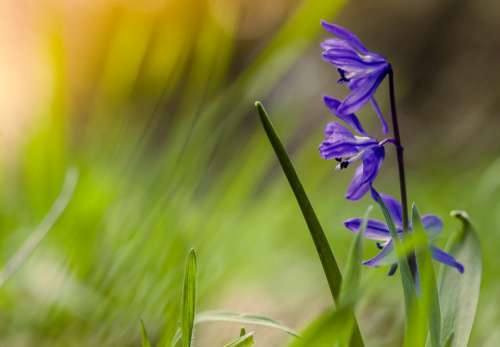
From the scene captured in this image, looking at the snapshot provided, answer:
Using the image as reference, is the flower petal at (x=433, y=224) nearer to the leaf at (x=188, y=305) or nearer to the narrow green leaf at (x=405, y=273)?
the narrow green leaf at (x=405, y=273)

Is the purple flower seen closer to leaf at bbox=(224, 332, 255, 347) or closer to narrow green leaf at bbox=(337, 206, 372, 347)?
narrow green leaf at bbox=(337, 206, 372, 347)

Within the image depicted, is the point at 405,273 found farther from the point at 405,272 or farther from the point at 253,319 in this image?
the point at 253,319

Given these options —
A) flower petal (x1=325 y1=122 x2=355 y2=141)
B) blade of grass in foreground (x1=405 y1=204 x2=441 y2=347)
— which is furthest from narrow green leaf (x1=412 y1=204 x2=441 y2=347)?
flower petal (x1=325 y1=122 x2=355 y2=141)

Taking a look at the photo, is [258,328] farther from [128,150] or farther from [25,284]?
[128,150]

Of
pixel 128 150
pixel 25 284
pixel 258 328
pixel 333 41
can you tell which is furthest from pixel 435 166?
pixel 333 41

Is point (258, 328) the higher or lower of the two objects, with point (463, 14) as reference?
lower

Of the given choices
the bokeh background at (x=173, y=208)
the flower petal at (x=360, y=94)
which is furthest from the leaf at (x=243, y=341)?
the flower petal at (x=360, y=94)
